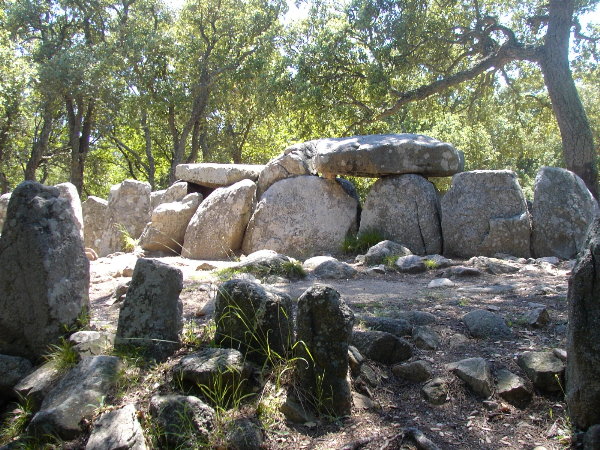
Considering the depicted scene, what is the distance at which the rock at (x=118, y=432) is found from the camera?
9.72 feet

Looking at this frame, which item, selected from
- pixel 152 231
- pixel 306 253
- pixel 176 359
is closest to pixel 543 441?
pixel 176 359

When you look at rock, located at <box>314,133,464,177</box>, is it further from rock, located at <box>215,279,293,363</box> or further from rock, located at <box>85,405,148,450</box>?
rock, located at <box>85,405,148,450</box>

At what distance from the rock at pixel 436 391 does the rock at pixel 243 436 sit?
103cm

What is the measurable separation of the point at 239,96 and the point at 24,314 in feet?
52.7

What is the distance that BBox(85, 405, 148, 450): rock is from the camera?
2.96 m

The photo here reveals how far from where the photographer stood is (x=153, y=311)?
3.87 meters

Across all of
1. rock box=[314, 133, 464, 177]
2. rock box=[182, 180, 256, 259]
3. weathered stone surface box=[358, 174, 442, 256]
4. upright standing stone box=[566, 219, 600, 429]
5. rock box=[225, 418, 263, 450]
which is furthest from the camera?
rock box=[182, 180, 256, 259]

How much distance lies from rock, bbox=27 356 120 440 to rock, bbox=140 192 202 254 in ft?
21.4

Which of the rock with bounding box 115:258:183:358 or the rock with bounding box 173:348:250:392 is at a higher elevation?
the rock with bounding box 115:258:183:358

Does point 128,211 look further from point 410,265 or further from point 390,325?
point 390,325

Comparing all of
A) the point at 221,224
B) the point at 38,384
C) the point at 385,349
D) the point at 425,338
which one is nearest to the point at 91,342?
the point at 38,384

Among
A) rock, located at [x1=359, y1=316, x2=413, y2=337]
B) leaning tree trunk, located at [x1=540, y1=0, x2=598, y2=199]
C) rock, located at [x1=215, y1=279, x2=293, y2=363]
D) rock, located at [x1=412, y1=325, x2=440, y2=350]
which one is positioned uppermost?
leaning tree trunk, located at [x1=540, y1=0, x2=598, y2=199]

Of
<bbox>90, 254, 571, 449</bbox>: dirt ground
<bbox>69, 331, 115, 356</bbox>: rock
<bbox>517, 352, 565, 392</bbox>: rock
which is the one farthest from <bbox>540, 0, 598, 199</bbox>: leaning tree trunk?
<bbox>69, 331, 115, 356</bbox>: rock

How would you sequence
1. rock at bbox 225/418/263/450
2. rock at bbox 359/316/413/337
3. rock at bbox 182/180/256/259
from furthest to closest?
rock at bbox 182/180/256/259 < rock at bbox 359/316/413/337 < rock at bbox 225/418/263/450
